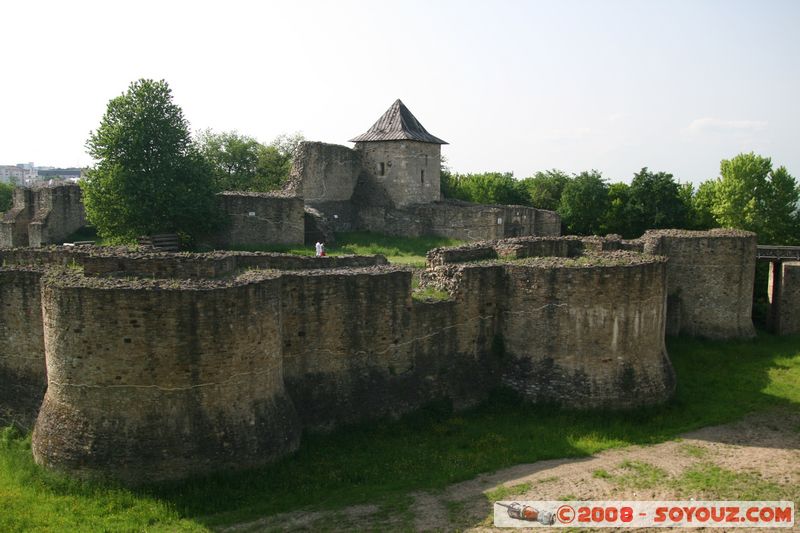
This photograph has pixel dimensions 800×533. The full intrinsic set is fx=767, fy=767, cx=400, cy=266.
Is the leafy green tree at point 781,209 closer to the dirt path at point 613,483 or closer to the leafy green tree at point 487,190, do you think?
the leafy green tree at point 487,190

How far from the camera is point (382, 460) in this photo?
13.2 metres

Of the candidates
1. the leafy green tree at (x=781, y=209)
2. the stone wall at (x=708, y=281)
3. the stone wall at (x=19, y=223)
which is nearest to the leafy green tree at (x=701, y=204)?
the leafy green tree at (x=781, y=209)

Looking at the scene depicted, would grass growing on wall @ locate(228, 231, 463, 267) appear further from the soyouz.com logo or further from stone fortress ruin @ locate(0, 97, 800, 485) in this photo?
the soyouz.com logo

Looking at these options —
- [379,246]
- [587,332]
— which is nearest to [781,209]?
[379,246]

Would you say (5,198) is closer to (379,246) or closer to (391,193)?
(391,193)

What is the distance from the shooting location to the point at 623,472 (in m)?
12.8

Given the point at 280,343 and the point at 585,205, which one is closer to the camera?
the point at 280,343

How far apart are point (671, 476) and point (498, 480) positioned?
9.40 feet

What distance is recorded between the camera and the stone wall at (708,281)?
22000 mm

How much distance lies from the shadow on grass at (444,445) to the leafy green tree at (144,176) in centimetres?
1292

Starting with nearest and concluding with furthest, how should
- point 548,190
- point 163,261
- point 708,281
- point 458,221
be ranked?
1. point 163,261
2. point 708,281
3. point 458,221
4. point 548,190

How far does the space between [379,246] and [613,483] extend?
1584 centimetres

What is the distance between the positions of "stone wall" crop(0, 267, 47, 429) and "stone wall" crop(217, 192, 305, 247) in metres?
11.0

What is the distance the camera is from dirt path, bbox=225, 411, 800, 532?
11023 millimetres
